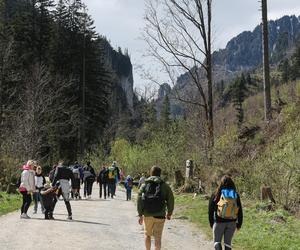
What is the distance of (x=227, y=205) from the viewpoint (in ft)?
26.4

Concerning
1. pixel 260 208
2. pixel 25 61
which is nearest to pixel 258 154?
pixel 260 208

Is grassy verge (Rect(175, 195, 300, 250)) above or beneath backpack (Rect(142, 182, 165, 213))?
beneath

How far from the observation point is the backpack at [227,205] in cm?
805

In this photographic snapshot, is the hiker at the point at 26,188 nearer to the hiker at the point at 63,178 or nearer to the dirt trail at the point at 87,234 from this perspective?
the dirt trail at the point at 87,234

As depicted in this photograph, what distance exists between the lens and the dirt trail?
1045 cm

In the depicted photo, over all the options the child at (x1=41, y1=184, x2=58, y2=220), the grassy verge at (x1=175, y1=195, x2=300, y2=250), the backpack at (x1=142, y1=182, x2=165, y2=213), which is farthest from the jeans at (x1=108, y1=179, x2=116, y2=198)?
the backpack at (x1=142, y1=182, x2=165, y2=213)

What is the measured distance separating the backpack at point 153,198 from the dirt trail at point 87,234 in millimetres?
2252

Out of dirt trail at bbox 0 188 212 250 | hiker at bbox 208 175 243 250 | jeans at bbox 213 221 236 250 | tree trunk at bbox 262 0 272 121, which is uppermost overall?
tree trunk at bbox 262 0 272 121

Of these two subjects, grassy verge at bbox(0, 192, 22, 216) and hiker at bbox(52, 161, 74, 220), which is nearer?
hiker at bbox(52, 161, 74, 220)

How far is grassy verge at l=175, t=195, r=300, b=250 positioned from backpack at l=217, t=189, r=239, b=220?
2.51m

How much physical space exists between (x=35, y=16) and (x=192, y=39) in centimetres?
3500

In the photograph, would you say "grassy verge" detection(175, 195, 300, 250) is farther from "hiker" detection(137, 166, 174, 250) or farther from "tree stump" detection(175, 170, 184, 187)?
"tree stump" detection(175, 170, 184, 187)

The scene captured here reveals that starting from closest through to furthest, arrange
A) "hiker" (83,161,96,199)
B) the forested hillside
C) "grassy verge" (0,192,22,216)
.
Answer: "grassy verge" (0,192,22,216) < "hiker" (83,161,96,199) < the forested hillside

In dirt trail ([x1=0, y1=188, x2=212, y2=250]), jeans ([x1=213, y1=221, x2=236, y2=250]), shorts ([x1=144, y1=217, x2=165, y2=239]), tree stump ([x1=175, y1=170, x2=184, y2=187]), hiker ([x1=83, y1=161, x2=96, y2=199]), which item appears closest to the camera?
jeans ([x1=213, y1=221, x2=236, y2=250])
